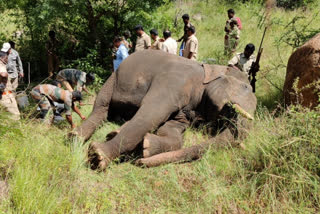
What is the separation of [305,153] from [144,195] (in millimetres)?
1657

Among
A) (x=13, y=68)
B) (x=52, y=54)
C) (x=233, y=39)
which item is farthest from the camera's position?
(x=52, y=54)

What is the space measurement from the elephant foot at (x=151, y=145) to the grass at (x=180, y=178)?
0.70ft

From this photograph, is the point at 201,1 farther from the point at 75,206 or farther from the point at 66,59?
the point at 75,206

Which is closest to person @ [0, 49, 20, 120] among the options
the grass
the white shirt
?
the grass

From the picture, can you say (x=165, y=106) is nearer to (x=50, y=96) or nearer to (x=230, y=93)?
(x=230, y=93)

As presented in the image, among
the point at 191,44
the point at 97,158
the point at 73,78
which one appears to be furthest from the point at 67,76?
the point at 97,158

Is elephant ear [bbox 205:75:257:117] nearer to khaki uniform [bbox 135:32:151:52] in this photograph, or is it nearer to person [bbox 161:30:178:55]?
person [bbox 161:30:178:55]

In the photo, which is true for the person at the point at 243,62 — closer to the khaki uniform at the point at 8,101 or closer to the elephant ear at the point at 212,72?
the elephant ear at the point at 212,72

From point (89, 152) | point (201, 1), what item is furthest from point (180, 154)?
point (201, 1)

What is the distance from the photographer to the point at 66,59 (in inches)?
339

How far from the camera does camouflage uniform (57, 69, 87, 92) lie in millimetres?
6156

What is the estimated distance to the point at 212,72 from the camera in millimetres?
4984

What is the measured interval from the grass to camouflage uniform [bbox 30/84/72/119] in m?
1.26

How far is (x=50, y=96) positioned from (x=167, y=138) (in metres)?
2.36
